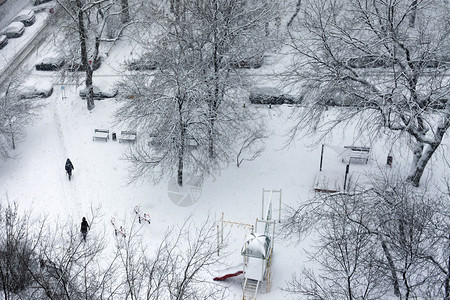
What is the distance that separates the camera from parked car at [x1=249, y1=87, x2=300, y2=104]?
92.9ft

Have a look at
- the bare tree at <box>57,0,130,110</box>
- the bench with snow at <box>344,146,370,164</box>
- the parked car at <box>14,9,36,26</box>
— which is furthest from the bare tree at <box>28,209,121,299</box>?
the parked car at <box>14,9,36,26</box>

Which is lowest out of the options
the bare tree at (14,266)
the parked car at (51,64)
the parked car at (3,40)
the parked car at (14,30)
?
the bare tree at (14,266)

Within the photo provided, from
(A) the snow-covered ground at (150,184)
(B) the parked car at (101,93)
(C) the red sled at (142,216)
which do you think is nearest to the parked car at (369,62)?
(A) the snow-covered ground at (150,184)

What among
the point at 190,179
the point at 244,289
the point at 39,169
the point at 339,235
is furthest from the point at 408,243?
the point at 39,169

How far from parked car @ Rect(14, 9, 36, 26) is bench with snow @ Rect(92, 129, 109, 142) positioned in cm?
1607

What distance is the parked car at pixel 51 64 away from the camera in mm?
33406

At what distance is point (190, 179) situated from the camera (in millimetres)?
25203

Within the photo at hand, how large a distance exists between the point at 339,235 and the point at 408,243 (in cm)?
266

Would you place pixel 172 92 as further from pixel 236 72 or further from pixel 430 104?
pixel 430 104

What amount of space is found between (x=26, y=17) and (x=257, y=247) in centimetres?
2775

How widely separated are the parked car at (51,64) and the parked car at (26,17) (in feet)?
23.8

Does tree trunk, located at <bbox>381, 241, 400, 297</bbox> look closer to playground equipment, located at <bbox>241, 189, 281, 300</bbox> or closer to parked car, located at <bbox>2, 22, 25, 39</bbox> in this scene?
playground equipment, located at <bbox>241, 189, 281, 300</bbox>

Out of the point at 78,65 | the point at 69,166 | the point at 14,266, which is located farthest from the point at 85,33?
the point at 14,266

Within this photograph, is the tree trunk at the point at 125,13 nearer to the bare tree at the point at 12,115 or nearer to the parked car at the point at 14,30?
the bare tree at the point at 12,115
